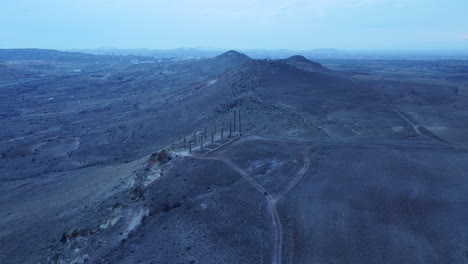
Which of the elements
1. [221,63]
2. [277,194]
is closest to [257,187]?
[277,194]

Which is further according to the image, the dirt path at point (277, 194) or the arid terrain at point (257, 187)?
the arid terrain at point (257, 187)

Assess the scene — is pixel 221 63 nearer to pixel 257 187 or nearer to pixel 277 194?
pixel 257 187

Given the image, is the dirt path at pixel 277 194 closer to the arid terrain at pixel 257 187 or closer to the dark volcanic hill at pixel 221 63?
the arid terrain at pixel 257 187

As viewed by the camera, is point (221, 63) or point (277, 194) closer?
point (277, 194)

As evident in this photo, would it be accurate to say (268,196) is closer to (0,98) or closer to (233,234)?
(233,234)

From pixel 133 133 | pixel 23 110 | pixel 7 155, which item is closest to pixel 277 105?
pixel 133 133

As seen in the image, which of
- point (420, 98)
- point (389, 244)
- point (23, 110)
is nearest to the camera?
point (389, 244)

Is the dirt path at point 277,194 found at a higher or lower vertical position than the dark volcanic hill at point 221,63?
lower

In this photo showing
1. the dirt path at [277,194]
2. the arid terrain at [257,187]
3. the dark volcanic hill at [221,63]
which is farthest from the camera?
the dark volcanic hill at [221,63]

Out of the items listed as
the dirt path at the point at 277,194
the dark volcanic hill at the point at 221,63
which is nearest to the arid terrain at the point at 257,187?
the dirt path at the point at 277,194
